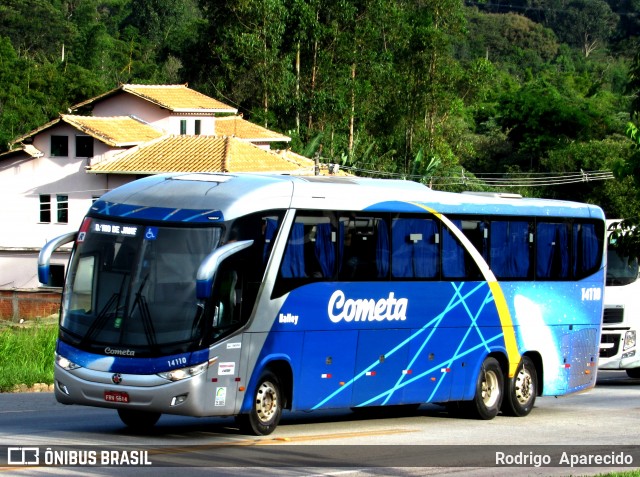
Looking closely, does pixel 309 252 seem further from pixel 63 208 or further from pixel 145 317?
pixel 63 208

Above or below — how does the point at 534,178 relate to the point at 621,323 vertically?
above

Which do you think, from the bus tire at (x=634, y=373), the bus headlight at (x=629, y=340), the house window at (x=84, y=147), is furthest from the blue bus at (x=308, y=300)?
the house window at (x=84, y=147)

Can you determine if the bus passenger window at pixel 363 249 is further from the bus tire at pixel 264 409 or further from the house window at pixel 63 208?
the house window at pixel 63 208

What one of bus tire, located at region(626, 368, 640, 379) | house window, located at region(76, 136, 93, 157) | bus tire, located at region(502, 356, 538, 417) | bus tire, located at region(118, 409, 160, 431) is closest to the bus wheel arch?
bus tire, located at region(118, 409, 160, 431)

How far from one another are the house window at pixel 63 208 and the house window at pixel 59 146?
2.08 m

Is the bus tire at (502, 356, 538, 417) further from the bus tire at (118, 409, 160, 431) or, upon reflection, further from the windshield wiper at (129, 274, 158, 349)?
the windshield wiper at (129, 274, 158, 349)

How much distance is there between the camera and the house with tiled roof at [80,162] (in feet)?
178

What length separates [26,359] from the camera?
24.5m

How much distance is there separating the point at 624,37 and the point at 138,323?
147117 mm

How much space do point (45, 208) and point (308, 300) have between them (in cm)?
4709

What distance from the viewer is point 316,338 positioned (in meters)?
14.8

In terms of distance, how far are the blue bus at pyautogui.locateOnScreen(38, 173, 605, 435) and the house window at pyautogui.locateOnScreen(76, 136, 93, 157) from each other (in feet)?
137

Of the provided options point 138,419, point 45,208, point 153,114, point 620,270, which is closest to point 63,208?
point 45,208

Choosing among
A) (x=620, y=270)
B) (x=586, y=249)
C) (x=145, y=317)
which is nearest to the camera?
(x=145, y=317)
